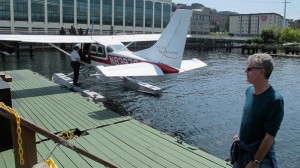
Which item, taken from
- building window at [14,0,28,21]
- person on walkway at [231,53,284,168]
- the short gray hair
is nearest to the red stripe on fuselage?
person on walkway at [231,53,284,168]

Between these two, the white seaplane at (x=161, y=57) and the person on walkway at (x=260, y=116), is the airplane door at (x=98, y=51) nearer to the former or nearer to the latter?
the white seaplane at (x=161, y=57)

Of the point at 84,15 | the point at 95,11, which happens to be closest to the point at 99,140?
the point at 84,15

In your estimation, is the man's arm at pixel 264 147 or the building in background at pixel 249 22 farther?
the building in background at pixel 249 22

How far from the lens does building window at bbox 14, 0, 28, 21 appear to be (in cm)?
6391

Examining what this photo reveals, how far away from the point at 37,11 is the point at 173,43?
6185 cm

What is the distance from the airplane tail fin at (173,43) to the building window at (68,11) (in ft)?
209

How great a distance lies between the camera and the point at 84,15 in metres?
75.2

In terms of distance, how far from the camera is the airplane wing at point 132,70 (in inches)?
451

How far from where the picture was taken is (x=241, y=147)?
3.31m

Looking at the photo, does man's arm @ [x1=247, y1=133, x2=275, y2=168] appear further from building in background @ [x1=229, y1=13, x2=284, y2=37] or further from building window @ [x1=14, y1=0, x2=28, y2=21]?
building in background @ [x1=229, y1=13, x2=284, y2=37]

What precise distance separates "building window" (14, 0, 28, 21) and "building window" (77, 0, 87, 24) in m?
13.0

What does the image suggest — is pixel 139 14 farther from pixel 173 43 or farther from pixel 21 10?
pixel 173 43

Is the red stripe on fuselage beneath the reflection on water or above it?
above

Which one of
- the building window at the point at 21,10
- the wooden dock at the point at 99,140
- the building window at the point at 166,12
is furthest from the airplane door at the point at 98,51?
the building window at the point at 166,12
